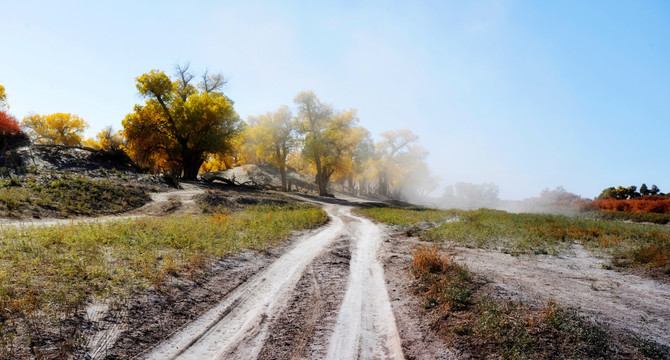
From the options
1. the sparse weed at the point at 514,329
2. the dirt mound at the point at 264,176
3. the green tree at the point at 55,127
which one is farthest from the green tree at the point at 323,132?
the green tree at the point at 55,127

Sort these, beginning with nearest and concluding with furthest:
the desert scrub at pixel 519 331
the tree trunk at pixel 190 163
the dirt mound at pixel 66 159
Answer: the desert scrub at pixel 519 331 < the dirt mound at pixel 66 159 < the tree trunk at pixel 190 163

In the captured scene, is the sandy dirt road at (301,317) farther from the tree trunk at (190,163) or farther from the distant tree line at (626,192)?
the distant tree line at (626,192)

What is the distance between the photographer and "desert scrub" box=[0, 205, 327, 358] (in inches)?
225

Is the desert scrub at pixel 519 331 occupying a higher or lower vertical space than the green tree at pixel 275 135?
lower

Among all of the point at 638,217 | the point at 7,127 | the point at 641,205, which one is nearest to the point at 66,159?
the point at 7,127

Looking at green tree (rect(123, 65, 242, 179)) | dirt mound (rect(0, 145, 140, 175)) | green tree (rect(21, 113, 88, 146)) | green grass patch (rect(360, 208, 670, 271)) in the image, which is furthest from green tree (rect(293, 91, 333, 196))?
green tree (rect(21, 113, 88, 146))

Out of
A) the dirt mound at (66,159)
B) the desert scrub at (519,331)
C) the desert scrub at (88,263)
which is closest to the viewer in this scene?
the desert scrub at (519,331)

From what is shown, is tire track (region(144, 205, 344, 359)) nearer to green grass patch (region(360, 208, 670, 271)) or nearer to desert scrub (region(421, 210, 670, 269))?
green grass patch (region(360, 208, 670, 271))

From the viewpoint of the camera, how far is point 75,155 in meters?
30.6

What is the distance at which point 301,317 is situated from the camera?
7.05 m

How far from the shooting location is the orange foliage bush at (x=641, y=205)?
118ft

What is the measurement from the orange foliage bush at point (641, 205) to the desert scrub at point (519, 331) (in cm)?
4198

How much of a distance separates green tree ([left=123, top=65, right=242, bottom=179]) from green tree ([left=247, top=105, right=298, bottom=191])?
570 cm

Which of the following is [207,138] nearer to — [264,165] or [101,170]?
[101,170]
